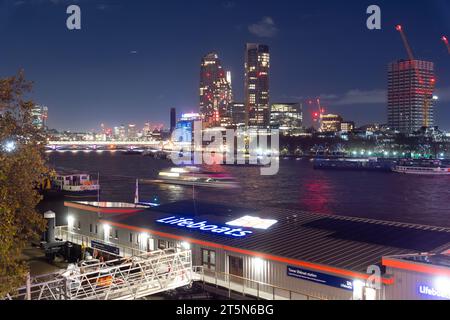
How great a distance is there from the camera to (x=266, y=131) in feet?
598

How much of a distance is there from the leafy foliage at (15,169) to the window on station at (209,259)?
22.5 feet

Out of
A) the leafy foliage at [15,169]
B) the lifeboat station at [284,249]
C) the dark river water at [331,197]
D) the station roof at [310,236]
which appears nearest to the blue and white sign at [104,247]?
the lifeboat station at [284,249]

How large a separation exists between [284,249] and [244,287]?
52.3 inches

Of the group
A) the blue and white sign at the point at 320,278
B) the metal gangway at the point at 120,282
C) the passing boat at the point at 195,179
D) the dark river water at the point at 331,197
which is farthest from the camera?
the passing boat at the point at 195,179

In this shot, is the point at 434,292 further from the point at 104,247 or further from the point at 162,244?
the point at 104,247

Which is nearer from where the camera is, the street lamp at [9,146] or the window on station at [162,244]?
the street lamp at [9,146]

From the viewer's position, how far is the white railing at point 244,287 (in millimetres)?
10617

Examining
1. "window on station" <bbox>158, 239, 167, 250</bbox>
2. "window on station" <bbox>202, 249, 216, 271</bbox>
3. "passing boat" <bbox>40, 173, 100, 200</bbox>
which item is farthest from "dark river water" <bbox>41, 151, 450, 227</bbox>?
"window on station" <bbox>202, 249, 216, 271</bbox>

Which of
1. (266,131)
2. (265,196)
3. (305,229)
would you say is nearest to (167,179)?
(265,196)

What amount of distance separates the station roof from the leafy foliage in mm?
6508

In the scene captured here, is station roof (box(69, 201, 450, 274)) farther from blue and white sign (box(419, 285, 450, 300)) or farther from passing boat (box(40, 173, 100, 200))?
passing boat (box(40, 173, 100, 200))

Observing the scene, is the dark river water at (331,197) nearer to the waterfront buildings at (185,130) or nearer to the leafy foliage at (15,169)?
the leafy foliage at (15,169)
